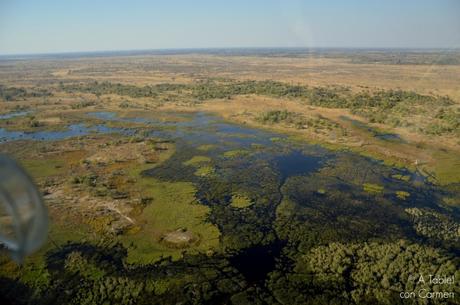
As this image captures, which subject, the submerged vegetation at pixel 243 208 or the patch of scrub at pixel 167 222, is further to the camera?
the patch of scrub at pixel 167 222

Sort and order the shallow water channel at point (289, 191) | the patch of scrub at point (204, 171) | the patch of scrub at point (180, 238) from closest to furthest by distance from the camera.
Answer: the patch of scrub at point (180, 238) → the shallow water channel at point (289, 191) → the patch of scrub at point (204, 171)

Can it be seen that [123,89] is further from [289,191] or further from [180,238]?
[180,238]

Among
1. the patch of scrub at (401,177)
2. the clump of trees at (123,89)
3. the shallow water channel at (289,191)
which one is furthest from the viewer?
the clump of trees at (123,89)

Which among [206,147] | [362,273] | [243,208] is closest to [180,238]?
[243,208]

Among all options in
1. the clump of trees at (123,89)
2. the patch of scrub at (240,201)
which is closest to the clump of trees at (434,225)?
the patch of scrub at (240,201)

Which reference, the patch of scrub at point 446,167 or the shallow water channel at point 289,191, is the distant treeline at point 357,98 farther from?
the shallow water channel at point 289,191

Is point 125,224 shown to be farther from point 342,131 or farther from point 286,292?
point 342,131

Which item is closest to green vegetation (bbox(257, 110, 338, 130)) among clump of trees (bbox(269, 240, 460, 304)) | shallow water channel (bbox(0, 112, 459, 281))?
shallow water channel (bbox(0, 112, 459, 281))
